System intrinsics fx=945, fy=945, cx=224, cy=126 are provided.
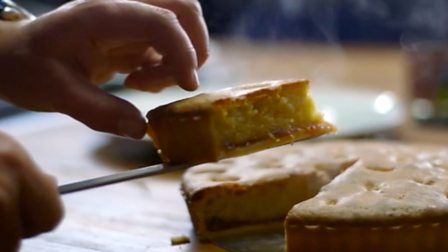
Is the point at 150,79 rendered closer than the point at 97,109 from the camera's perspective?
No

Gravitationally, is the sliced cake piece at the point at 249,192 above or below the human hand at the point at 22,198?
below

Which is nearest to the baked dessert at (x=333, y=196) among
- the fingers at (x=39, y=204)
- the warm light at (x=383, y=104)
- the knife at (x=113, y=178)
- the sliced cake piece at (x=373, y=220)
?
the sliced cake piece at (x=373, y=220)

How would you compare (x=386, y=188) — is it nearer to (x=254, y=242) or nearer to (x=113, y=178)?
(x=254, y=242)

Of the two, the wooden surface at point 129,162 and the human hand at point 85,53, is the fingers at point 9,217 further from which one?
the wooden surface at point 129,162

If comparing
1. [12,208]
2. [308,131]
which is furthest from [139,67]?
[12,208]

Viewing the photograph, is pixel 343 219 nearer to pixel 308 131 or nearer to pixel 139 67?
pixel 308 131

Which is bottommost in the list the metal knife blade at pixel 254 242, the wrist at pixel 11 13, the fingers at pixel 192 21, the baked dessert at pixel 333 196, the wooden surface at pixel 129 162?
the wooden surface at pixel 129 162

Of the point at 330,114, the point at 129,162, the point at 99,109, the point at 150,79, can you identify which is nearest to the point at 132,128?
the point at 99,109
